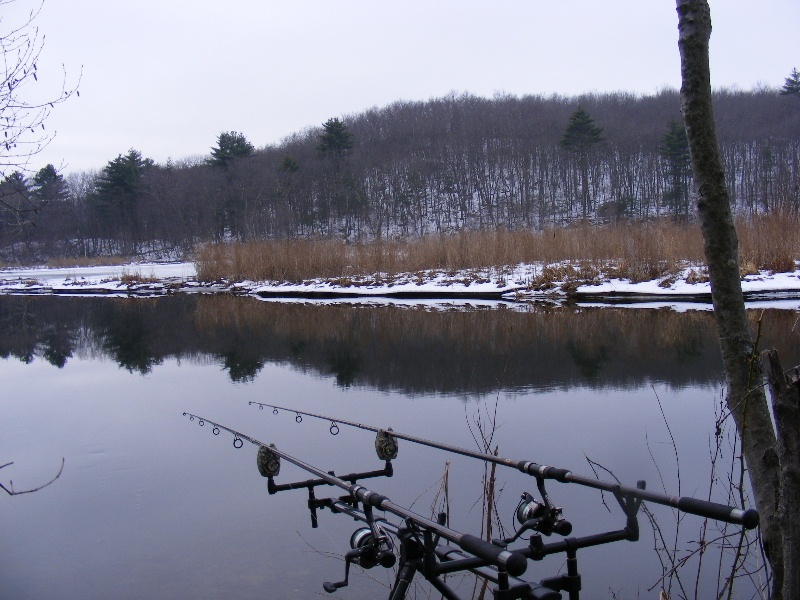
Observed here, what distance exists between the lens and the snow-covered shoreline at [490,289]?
17141 millimetres

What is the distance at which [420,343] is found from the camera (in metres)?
12.7

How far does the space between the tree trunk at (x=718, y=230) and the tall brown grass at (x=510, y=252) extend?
17193mm

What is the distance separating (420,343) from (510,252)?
1128 centimetres

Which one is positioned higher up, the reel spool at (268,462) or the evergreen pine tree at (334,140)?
the evergreen pine tree at (334,140)

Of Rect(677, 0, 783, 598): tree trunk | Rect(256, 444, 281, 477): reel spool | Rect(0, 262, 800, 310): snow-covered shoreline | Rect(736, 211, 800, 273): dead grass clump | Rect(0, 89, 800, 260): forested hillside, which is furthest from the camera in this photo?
Rect(0, 89, 800, 260): forested hillside

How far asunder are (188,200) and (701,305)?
181 feet

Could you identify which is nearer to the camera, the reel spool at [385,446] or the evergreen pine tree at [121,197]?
the reel spool at [385,446]

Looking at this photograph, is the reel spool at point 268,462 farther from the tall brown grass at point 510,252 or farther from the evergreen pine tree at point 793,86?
the evergreen pine tree at point 793,86

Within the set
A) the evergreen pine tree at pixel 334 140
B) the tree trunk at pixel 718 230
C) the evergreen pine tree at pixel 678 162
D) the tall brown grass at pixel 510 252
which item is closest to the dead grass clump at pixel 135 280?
the tall brown grass at pixel 510 252

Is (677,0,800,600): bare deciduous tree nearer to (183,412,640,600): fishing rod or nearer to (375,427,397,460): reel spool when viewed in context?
(183,412,640,600): fishing rod

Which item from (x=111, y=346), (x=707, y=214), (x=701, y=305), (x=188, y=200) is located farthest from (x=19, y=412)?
(x=188, y=200)

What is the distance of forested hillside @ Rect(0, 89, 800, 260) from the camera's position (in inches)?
2299

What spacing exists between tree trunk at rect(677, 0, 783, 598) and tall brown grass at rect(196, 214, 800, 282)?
17.2 metres

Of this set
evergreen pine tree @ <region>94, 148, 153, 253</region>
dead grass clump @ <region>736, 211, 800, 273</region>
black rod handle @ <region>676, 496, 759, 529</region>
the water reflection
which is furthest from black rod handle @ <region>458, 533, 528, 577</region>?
evergreen pine tree @ <region>94, 148, 153, 253</region>
